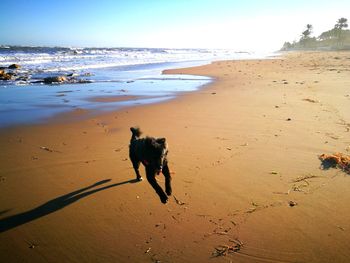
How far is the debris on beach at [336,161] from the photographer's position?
475cm

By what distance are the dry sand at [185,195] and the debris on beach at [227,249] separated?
0.03 metres

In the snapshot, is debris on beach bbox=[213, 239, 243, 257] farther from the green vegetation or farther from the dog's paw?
the green vegetation

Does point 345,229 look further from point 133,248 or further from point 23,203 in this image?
point 23,203

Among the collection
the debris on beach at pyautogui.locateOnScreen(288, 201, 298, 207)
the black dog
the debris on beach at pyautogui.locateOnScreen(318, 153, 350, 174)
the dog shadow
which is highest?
the black dog

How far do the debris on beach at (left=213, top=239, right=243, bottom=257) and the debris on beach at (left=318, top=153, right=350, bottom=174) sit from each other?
8.30 ft

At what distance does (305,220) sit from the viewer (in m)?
3.52

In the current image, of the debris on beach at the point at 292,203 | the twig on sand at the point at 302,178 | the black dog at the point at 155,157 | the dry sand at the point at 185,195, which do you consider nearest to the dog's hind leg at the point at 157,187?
the black dog at the point at 155,157

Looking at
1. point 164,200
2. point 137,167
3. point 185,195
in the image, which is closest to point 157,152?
point 164,200

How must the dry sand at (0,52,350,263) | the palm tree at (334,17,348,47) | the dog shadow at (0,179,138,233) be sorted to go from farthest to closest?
the palm tree at (334,17,348,47) < the dog shadow at (0,179,138,233) < the dry sand at (0,52,350,263)

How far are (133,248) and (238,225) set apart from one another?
131cm

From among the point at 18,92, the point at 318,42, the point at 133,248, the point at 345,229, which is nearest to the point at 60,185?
the point at 133,248

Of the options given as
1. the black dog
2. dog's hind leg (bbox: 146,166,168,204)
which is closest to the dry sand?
dog's hind leg (bbox: 146,166,168,204)

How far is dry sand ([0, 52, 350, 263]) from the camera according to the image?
10.4 ft

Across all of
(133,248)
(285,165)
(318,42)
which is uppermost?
(318,42)
